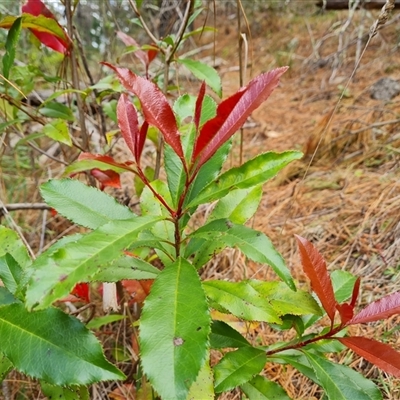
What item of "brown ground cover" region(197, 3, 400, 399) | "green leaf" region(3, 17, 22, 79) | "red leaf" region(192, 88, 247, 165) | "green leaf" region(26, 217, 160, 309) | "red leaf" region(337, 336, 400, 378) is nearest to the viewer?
"green leaf" region(26, 217, 160, 309)

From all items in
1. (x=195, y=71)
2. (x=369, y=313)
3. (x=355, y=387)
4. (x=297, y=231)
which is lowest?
(x=297, y=231)

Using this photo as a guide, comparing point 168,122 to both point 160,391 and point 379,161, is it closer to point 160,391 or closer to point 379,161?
point 160,391

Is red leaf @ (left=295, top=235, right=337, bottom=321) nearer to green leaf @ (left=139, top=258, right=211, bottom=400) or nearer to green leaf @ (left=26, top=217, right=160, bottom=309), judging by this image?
green leaf @ (left=139, top=258, right=211, bottom=400)

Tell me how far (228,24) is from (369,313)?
6.19m

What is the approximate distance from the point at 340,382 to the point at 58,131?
1014 mm

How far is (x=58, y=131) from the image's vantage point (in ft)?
4.09

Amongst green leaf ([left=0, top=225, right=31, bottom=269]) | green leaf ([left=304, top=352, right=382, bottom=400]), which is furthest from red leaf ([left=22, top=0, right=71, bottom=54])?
green leaf ([left=304, top=352, right=382, bottom=400])

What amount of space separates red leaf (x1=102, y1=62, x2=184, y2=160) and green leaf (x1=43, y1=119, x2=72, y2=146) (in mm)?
578

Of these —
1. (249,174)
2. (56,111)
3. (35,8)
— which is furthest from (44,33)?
(249,174)

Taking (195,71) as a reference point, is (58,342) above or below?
below

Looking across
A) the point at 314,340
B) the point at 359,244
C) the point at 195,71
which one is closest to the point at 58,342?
the point at 314,340

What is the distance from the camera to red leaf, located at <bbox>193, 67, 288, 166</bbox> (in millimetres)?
680

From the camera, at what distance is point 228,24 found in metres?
6.27

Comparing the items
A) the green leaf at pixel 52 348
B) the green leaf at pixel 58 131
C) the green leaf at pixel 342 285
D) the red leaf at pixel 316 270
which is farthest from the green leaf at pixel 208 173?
the green leaf at pixel 58 131
